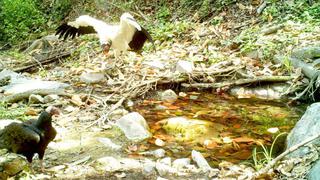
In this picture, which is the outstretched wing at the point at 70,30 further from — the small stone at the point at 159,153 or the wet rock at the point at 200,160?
the wet rock at the point at 200,160

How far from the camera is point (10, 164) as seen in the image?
391cm

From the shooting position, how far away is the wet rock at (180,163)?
441 cm

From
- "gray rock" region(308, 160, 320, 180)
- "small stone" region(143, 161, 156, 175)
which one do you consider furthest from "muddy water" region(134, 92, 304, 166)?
"gray rock" region(308, 160, 320, 180)

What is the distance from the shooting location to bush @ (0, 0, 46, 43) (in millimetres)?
12367

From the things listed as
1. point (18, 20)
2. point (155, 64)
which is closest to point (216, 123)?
point (155, 64)

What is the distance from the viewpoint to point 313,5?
9.20 meters

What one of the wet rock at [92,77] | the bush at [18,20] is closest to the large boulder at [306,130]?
the wet rock at [92,77]

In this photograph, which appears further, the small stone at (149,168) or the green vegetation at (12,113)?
the green vegetation at (12,113)

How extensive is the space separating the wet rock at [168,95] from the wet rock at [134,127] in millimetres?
1310

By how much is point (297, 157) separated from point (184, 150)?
130 cm

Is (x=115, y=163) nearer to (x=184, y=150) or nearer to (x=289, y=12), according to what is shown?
(x=184, y=150)

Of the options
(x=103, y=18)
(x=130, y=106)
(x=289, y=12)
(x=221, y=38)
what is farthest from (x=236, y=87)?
(x=103, y=18)

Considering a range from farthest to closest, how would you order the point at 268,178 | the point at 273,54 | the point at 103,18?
the point at 103,18 < the point at 273,54 < the point at 268,178

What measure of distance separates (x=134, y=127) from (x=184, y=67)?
88.6 inches
